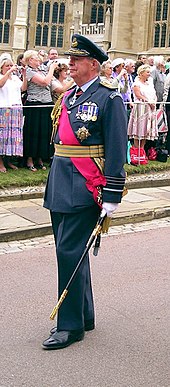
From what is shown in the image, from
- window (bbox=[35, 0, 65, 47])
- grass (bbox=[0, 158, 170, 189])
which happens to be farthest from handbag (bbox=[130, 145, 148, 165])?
window (bbox=[35, 0, 65, 47])

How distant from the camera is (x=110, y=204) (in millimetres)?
4332

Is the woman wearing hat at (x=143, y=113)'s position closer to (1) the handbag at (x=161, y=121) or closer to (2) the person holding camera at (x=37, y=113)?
(1) the handbag at (x=161, y=121)

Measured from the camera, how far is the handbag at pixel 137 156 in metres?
12.1

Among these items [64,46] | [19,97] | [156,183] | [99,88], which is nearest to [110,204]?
[99,88]

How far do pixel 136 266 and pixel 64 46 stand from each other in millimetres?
35719

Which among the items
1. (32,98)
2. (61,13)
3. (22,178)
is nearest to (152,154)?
(32,98)

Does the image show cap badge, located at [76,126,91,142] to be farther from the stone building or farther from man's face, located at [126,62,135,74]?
the stone building

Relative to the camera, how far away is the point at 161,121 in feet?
42.2

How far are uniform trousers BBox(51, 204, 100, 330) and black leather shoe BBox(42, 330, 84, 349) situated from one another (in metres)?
0.04

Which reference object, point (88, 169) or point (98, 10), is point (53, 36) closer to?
point (98, 10)

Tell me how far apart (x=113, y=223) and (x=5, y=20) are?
1421 inches

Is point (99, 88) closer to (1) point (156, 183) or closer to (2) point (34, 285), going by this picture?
(2) point (34, 285)

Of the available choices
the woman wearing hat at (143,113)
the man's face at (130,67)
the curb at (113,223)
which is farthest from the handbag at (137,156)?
the curb at (113,223)

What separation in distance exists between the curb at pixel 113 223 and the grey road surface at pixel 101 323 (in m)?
0.43
